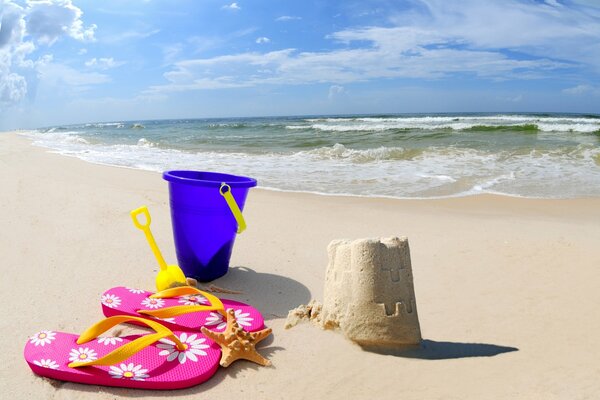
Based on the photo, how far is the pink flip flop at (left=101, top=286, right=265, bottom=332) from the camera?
2227 mm

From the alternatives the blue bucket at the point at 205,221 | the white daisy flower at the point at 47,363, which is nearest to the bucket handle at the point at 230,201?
the blue bucket at the point at 205,221

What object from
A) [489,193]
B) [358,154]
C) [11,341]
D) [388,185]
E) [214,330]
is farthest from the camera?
[358,154]

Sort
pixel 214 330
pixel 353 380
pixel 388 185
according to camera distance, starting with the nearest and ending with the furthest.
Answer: pixel 353 380 < pixel 214 330 < pixel 388 185

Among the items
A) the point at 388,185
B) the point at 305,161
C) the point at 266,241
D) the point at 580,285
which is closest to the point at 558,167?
the point at 388,185

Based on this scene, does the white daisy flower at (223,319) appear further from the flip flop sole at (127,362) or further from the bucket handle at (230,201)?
the bucket handle at (230,201)

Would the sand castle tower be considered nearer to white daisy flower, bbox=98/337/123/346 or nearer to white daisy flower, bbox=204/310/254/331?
white daisy flower, bbox=204/310/254/331

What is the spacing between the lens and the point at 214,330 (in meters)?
2.17

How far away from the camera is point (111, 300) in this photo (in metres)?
2.35

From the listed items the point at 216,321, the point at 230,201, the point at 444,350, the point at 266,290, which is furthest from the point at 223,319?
the point at 444,350

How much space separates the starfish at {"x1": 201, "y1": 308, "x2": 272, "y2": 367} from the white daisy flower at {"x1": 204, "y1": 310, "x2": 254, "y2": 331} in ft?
0.49

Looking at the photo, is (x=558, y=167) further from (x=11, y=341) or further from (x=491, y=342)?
(x=11, y=341)

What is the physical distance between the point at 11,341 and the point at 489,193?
207 inches

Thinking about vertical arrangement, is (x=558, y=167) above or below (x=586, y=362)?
above

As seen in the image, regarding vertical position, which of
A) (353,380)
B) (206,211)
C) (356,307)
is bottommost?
(353,380)
